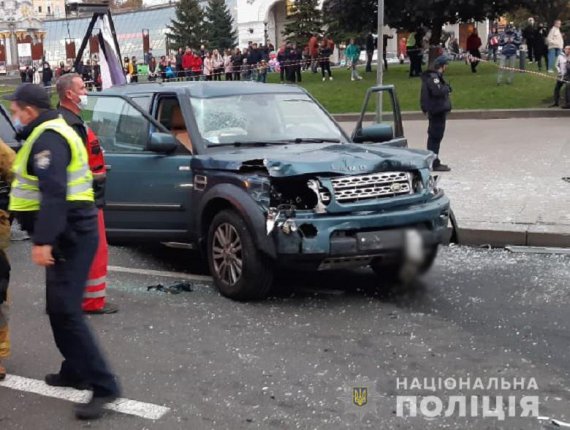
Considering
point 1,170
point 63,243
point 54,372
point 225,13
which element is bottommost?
point 54,372

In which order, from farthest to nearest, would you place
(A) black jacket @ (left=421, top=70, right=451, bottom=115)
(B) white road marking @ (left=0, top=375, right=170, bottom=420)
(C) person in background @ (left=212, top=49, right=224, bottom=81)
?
(C) person in background @ (left=212, top=49, right=224, bottom=81), (A) black jacket @ (left=421, top=70, right=451, bottom=115), (B) white road marking @ (left=0, top=375, right=170, bottom=420)

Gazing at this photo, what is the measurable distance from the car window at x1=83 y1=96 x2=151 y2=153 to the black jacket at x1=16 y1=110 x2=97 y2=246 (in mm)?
2976

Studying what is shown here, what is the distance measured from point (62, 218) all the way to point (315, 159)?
242 cm

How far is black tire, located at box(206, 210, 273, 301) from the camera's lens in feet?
20.1

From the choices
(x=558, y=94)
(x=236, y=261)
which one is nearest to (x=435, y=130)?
(x=236, y=261)

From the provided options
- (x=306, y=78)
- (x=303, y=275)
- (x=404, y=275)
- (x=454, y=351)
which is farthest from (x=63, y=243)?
(x=306, y=78)

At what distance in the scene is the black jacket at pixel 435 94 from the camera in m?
11.9

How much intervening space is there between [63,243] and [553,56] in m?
21.9

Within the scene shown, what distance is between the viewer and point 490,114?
60.8ft

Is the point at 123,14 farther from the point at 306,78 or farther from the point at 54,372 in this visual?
the point at 54,372

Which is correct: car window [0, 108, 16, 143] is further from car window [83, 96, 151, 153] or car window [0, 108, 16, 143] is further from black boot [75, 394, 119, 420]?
black boot [75, 394, 119, 420]

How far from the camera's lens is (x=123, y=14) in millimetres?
80188

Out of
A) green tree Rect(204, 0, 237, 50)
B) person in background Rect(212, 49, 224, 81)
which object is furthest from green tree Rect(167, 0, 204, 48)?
person in background Rect(212, 49, 224, 81)

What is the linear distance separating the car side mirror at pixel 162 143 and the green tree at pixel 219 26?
5668cm
